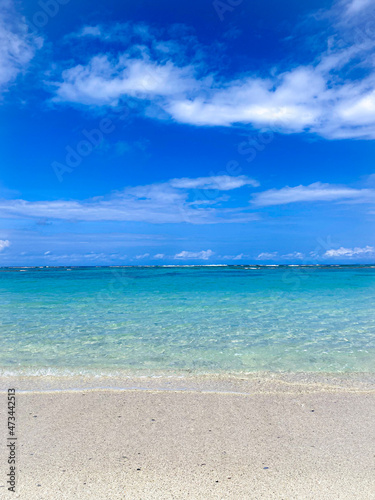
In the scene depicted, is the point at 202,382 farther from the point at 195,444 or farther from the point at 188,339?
the point at 188,339

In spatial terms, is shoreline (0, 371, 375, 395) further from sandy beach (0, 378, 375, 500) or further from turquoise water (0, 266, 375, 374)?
turquoise water (0, 266, 375, 374)

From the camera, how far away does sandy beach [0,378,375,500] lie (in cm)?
353

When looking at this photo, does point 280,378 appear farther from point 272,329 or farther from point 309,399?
point 272,329

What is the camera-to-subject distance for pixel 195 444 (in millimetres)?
4340

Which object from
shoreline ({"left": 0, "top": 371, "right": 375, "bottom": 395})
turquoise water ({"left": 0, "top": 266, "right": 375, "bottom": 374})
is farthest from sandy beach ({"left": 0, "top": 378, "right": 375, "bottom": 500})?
turquoise water ({"left": 0, "top": 266, "right": 375, "bottom": 374})

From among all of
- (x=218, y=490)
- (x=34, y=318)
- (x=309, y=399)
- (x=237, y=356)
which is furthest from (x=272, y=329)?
(x=34, y=318)

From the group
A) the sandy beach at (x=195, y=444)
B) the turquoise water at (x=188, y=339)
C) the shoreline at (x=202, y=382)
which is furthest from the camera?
the turquoise water at (x=188, y=339)

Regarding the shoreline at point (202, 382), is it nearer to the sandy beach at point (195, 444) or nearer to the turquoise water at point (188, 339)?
the sandy beach at point (195, 444)

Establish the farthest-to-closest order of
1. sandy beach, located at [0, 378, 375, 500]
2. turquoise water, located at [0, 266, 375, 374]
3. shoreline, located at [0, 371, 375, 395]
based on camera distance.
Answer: turquoise water, located at [0, 266, 375, 374], shoreline, located at [0, 371, 375, 395], sandy beach, located at [0, 378, 375, 500]

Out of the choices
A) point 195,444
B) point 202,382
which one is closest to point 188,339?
point 202,382

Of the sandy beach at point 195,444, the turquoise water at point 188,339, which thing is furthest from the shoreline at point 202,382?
the turquoise water at point 188,339

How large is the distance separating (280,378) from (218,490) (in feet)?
13.1

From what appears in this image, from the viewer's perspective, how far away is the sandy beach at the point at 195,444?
353 centimetres

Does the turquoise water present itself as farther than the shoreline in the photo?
Yes
